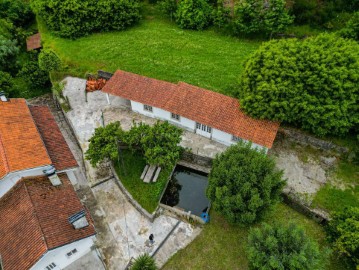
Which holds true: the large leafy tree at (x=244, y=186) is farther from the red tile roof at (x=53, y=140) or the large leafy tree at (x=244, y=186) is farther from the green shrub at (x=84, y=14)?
the green shrub at (x=84, y=14)

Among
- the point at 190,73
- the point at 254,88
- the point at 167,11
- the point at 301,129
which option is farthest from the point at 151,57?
the point at 301,129

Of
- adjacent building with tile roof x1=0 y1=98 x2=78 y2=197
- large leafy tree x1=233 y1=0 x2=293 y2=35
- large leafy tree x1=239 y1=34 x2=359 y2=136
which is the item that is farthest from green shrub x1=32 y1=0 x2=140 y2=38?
large leafy tree x1=239 y1=34 x2=359 y2=136

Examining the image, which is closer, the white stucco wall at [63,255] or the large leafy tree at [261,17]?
the white stucco wall at [63,255]

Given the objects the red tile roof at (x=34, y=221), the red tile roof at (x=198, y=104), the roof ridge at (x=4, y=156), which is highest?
the red tile roof at (x=198, y=104)

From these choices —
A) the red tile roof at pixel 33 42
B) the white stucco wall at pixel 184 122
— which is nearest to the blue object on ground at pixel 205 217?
the white stucco wall at pixel 184 122

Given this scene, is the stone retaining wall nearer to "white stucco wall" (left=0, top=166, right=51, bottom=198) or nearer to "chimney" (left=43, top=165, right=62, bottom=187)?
"chimney" (left=43, top=165, right=62, bottom=187)

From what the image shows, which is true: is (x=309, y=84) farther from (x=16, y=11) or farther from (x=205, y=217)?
(x=16, y=11)

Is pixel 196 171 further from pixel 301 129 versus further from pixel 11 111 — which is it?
pixel 11 111
